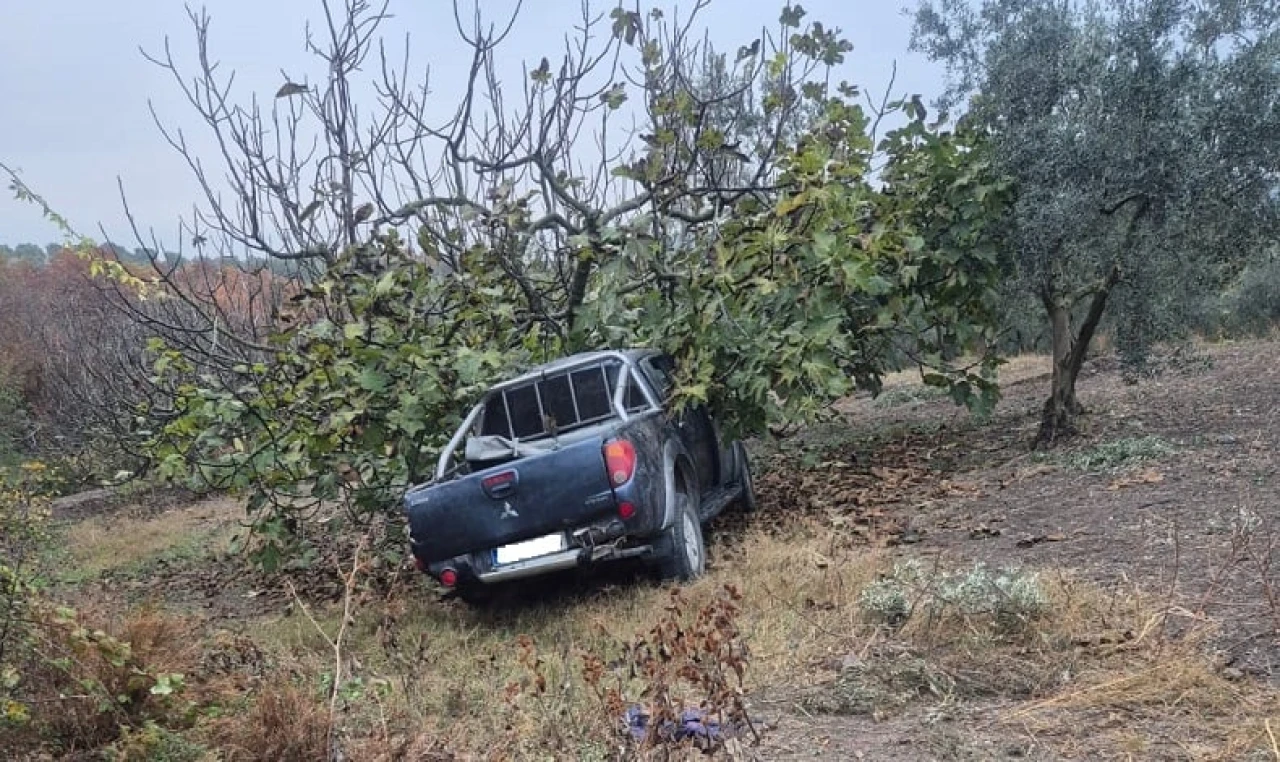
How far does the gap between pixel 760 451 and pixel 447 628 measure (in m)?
6.76

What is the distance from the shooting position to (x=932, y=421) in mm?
12750

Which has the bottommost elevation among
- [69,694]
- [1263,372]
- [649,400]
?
[1263,372]

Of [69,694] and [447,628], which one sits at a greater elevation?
[69,694]

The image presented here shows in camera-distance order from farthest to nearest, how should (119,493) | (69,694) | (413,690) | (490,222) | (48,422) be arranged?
(48,422)
(119,493)
(490,222)
(413,690)
(69,694)

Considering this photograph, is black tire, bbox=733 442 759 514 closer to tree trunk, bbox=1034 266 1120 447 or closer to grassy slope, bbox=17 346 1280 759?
grassy slope, bbox=17 346 1280 759

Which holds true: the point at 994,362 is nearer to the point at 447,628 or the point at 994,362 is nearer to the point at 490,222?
the point at 490,222

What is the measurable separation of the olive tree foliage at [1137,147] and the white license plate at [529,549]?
15.5 ft

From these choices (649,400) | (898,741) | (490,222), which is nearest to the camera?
(898,741)

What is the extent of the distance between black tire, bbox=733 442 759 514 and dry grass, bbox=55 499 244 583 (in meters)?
6.25

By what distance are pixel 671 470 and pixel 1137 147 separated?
14.9 feet

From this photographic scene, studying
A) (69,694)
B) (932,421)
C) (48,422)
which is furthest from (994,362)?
(48,422)

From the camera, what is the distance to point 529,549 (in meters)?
5.99

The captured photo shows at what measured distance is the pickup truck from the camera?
19.3 ft

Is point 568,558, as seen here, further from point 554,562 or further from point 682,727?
point 682,727
